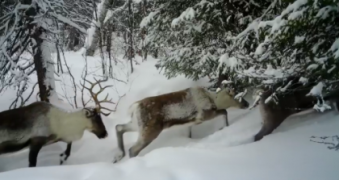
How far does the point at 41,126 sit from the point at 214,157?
3.25 metres

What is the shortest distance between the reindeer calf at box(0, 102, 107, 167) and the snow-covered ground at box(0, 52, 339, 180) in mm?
456

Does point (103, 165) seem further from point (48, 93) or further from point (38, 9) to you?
point (38, 9)

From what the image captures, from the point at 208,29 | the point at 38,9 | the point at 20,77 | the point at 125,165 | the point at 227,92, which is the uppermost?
the point at 38,9

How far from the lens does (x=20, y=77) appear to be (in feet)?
22.7

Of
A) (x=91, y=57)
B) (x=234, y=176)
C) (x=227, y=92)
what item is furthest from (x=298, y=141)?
(x=91, y=57)

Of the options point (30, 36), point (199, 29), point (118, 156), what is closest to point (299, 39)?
point (199, 29)

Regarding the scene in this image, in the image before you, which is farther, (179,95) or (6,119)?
(179,95)

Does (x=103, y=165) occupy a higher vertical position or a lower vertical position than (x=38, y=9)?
lower

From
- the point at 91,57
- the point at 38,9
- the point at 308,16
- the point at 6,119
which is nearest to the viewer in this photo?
the point at 308,16

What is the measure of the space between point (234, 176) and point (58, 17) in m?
5.06

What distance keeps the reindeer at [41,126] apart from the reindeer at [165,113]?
2.12 feet

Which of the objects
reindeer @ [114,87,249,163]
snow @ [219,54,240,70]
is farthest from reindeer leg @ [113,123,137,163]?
snow @ [219,54,240,70]

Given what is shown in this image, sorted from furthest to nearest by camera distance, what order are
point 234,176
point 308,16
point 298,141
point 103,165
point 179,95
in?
1. point 179,95
2. point 298,141
3. point 103,165
4. point 308,16
5. point 234,176

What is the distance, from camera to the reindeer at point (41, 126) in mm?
5703
